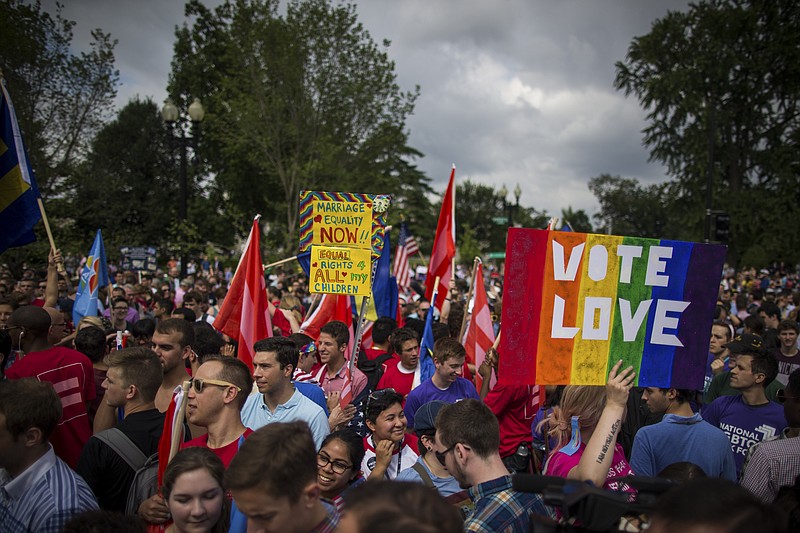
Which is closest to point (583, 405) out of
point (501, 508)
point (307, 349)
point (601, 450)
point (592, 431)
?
point (592, 431)

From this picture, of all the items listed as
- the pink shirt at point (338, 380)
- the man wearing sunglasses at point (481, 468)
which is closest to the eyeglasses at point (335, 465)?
the man wearing sunglasses at point (481, 468)

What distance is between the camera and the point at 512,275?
3477mm

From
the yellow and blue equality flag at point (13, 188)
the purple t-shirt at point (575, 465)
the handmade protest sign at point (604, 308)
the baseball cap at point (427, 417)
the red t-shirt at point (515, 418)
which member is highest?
the yellow and blue equality flag at point (13, 188)

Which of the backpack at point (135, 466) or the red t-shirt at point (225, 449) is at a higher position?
the red t-shirt at point (225, 449)

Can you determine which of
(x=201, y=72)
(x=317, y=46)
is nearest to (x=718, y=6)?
(x=317, y=46)

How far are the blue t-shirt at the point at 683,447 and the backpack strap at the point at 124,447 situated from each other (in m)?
3.13

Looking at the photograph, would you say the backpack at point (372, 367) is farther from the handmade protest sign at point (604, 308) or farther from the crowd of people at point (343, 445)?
the handmade protest sign at point (604, 308)

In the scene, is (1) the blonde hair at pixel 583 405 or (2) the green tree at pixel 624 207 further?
(2) the green tree at pixel 624 207

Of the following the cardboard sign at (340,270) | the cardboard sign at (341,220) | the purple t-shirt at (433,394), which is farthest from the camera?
the cardboard sign at (341,220)

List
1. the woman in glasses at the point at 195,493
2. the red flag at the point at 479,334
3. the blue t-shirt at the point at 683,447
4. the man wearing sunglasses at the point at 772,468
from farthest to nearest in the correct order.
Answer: the red flag at the point at 479,334 → the blue t-shirt at the point at 683,447 → the man wearing sunglasses at the point at 772,468 → the woman in glasses at the point at 195,493

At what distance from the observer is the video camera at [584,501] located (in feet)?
6.07

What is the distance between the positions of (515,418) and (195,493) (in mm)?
3516

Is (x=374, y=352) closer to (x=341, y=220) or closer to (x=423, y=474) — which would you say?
(x=341, y=220)

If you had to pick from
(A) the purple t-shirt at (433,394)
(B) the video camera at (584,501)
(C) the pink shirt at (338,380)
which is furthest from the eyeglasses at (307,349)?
(B) the video camera at (584,501)
